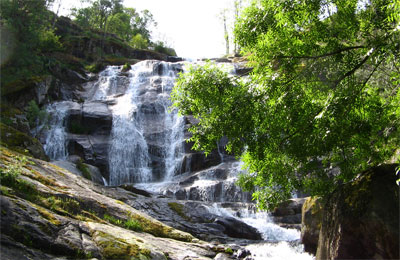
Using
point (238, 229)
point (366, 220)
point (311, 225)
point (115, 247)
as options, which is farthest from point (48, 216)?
point (238, 229)

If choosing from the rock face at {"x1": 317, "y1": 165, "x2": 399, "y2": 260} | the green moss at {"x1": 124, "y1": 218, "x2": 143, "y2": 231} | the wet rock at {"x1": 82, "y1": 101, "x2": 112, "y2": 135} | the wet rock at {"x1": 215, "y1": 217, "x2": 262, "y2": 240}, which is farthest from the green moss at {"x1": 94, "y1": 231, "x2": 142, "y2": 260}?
the wet rock at {"x1": 82, "y1": 101, "x2": 112, "y2": 135}

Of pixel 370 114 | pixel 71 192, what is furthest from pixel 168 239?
pixel 370 114

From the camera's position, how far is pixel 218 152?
87.4 feet

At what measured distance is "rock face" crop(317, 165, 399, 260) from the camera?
242 inches

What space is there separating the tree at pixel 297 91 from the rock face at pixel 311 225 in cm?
472

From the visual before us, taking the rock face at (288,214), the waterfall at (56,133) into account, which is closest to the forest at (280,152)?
the rock face at (288,214)

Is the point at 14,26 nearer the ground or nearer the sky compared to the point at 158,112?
nearer the sky

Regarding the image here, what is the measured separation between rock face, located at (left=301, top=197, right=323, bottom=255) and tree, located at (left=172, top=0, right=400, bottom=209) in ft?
15.5

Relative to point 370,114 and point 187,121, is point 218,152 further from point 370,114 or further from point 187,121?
point 370,114

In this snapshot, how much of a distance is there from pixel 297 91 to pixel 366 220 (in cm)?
308

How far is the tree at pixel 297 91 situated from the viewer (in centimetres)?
690

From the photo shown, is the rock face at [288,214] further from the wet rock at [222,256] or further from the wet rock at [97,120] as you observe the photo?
the wet rock at [97,120]

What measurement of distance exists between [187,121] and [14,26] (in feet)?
53.7

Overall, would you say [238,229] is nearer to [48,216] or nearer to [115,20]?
[48,216]
